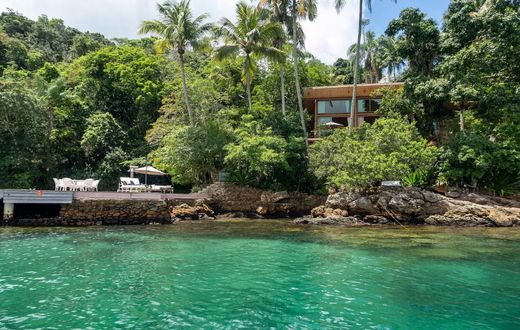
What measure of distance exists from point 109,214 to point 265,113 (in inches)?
552

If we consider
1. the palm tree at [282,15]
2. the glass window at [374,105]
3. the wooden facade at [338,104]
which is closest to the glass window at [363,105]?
the wooden facade at [338,104]

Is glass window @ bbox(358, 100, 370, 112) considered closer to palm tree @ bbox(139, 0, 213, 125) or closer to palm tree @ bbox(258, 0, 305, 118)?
palm tree @ bbox(258, 0, 305, 118)

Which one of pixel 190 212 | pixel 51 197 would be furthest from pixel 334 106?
pixel 51 197

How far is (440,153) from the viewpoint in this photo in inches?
961

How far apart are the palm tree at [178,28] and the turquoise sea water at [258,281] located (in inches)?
626

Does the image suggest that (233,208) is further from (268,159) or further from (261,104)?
(261,104)

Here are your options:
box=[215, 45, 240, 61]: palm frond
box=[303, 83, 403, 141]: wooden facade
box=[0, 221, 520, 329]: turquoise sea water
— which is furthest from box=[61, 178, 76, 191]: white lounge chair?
box=[303, 83, 403, 141]: wooden facade

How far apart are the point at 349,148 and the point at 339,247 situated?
34.3 feet

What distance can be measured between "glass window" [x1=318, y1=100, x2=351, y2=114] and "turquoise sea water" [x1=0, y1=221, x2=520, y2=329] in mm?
19969

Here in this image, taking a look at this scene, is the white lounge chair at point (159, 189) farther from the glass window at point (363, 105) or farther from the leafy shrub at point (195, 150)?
the glass window at point (363, 105)

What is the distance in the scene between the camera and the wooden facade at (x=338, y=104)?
34638mm

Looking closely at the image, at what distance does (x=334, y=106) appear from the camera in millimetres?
35969

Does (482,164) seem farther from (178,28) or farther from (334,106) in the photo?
(178,28)

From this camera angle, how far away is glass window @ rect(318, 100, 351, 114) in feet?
117
